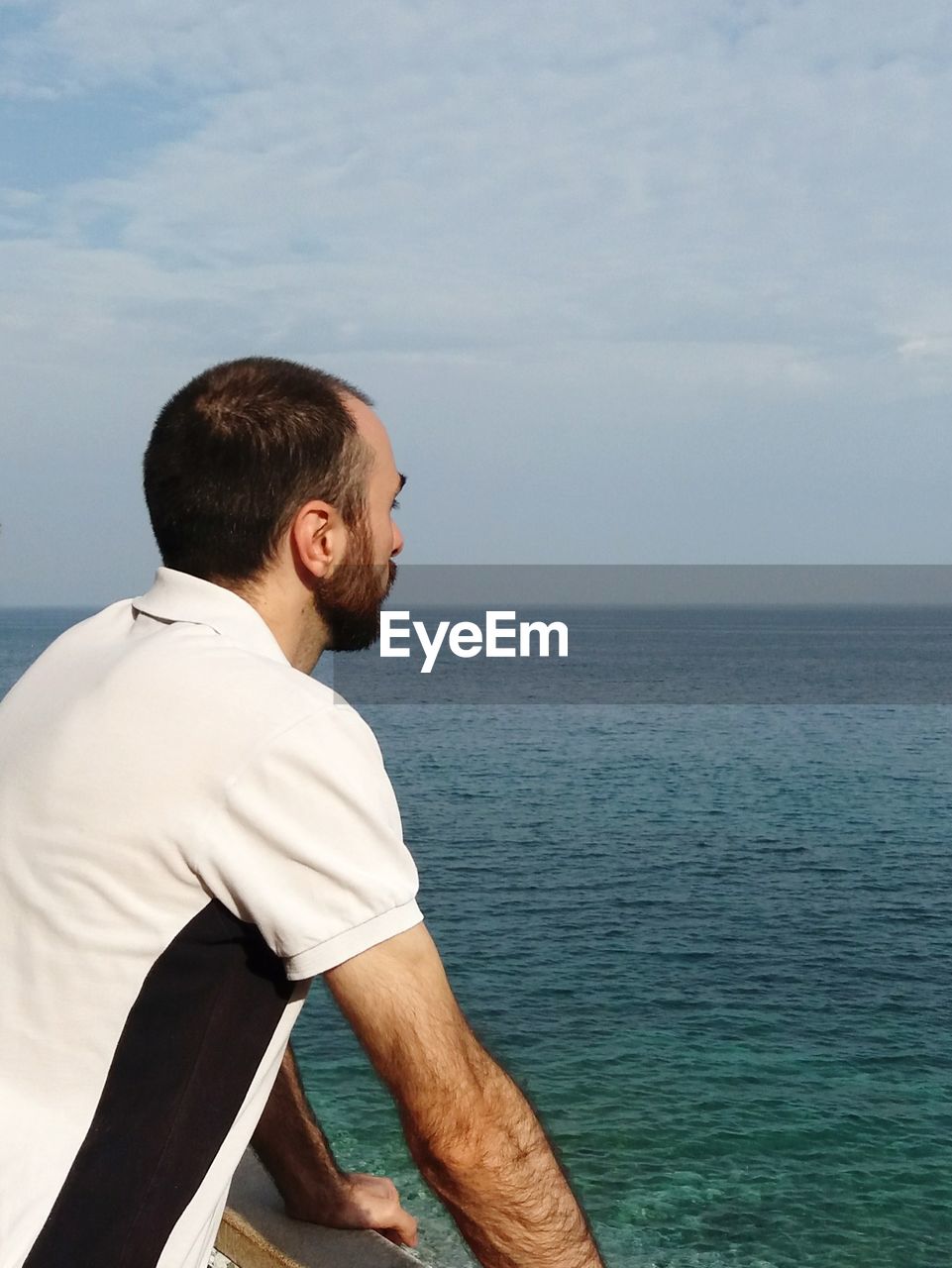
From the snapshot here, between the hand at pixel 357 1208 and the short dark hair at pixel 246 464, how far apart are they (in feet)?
4.20

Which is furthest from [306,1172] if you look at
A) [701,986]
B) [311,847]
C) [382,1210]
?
[701,986]

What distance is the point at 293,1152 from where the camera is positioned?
2535 mm

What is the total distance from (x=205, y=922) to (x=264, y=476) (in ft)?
2.13

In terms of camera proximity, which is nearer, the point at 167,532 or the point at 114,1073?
Answer: the point at 114,1073

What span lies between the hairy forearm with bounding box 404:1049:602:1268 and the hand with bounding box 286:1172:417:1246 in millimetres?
727

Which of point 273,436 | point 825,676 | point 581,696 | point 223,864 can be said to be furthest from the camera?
point 825,676

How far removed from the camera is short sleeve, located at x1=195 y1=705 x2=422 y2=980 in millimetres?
1604

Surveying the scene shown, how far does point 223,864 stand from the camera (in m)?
1.62

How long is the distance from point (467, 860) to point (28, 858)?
48843 mm

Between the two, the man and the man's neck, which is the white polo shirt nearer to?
the man

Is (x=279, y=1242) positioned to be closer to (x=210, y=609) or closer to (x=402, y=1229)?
(x=402, y=1229)

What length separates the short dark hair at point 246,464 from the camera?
76.5 inches

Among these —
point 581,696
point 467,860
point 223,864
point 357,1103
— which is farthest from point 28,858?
point 581,696

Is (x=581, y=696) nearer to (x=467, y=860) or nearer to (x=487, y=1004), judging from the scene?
(x=467, y=860)
